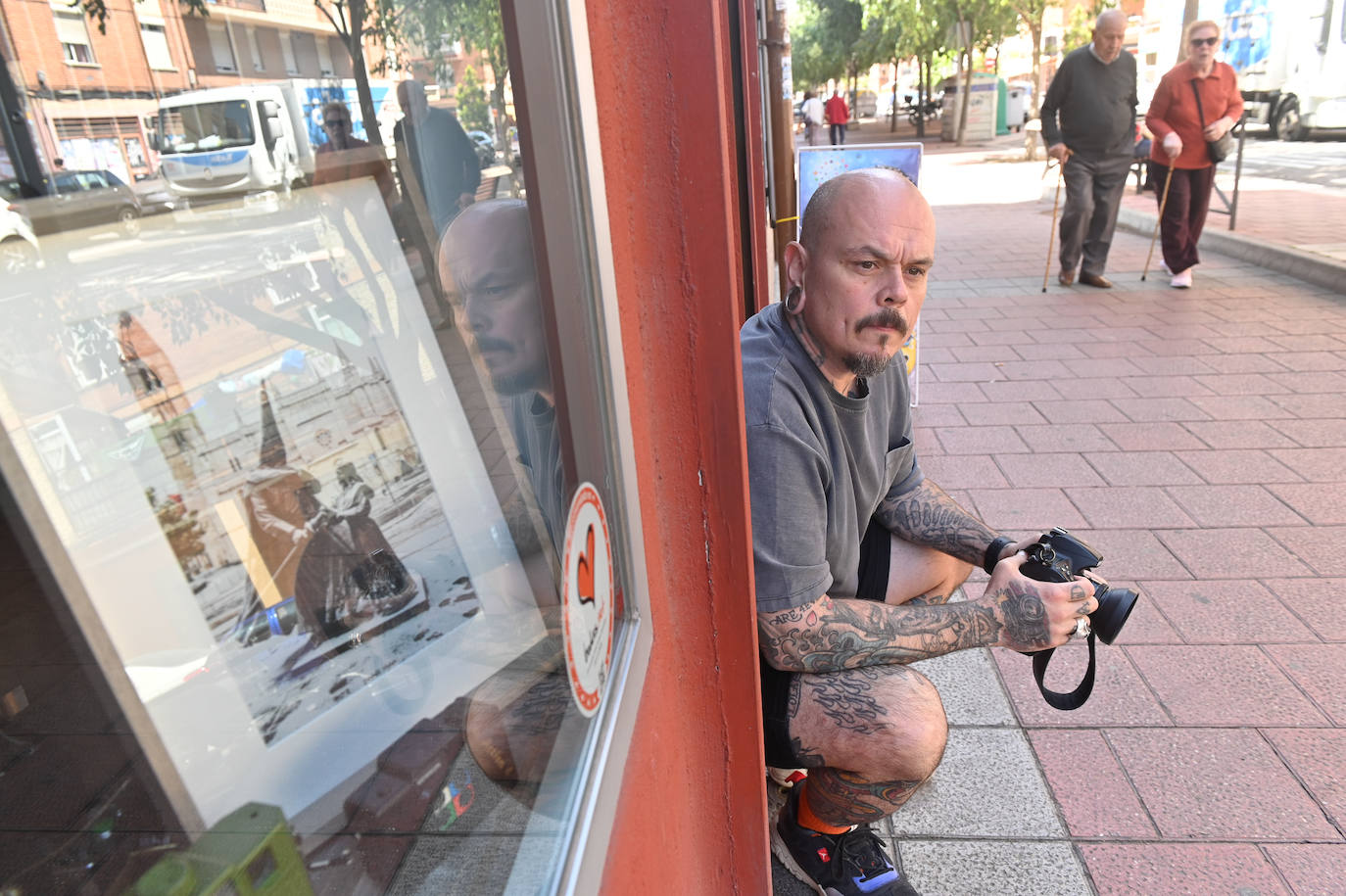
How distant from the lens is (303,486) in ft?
2.49

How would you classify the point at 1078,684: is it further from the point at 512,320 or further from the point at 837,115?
the point at 837,115

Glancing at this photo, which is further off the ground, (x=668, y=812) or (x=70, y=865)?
(x=70, y=865)

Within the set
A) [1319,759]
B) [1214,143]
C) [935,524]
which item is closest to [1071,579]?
[935,524]

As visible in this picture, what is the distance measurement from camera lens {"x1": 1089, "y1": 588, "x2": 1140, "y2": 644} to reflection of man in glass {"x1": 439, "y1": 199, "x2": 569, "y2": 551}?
1271 mm

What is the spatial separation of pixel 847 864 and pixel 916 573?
2.33 ft

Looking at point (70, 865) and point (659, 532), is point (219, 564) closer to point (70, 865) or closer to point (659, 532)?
point (70, 865)

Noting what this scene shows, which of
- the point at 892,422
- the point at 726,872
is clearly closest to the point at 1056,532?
the point at 892,422

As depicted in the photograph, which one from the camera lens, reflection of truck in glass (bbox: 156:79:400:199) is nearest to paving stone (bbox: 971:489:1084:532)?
the camera lens

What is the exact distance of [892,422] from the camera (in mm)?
2145

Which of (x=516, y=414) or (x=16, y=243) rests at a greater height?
(x=16, y=243)

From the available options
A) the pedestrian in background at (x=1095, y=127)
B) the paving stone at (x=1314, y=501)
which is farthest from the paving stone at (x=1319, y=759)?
the pedestrian in background at (x=1095, y=127)

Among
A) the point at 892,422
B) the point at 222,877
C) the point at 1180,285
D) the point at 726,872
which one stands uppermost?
Result: the point at 222,877

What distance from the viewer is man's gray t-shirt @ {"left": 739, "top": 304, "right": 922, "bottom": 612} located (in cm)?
160

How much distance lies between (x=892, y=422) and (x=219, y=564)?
1.72 meters
